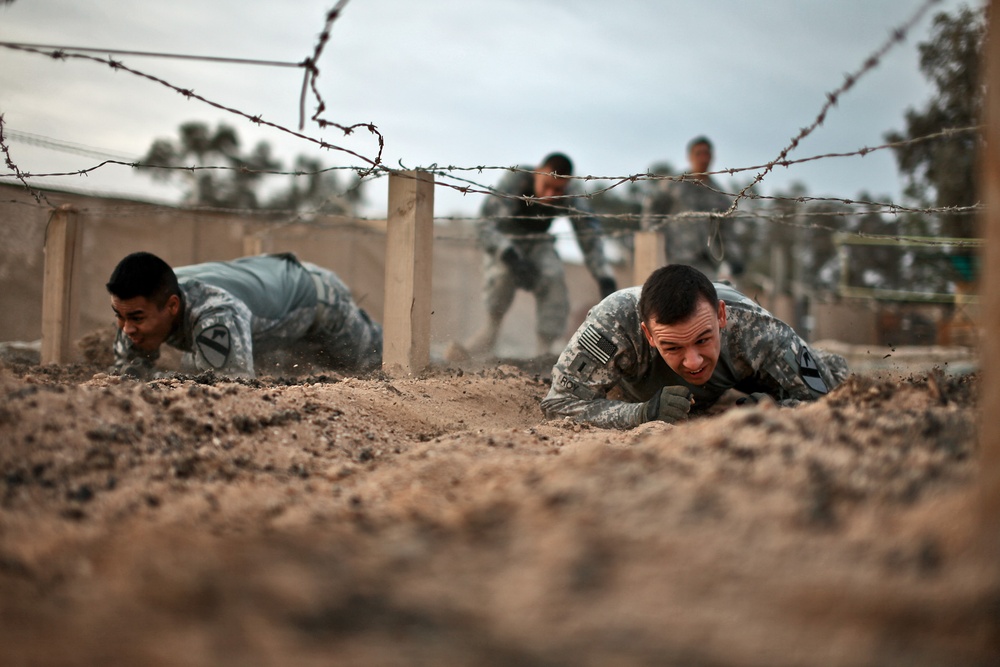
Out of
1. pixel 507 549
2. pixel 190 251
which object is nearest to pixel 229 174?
pixel 190 251

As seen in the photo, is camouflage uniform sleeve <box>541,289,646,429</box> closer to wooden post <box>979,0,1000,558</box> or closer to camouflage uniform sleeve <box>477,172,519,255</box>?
wooden post <box>979,0,1000,558</box>

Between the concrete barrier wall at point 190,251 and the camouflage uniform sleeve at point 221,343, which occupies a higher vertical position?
the concrete barrier wall at point 190,251

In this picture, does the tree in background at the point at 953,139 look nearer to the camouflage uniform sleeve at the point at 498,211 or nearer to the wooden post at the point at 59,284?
the camouflage uniform sleeve at the point at 498,211

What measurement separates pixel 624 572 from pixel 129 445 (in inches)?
51.4

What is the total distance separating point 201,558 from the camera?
1.24 m

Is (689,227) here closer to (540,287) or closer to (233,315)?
(540,287)

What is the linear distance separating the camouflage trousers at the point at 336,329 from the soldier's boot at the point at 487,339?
126 centimetres

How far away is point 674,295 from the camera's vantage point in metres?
3.02

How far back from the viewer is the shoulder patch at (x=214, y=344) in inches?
154

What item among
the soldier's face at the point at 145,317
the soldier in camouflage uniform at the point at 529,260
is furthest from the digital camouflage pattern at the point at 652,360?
the soldier in camouflage uniform at the point at 529,260

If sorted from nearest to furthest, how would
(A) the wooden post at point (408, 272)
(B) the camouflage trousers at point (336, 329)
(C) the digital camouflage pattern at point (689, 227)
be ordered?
(A) the wooden post at point (408, 272) < (B) the camouflage trousers at point (336, 329) < (C) the digital camouflage pattern at point (689, 227)

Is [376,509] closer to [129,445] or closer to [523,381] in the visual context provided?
[129,445]

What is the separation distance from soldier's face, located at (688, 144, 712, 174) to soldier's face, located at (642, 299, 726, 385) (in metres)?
4.19

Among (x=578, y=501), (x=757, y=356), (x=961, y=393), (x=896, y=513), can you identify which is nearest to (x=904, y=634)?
(x=896, y=513)
